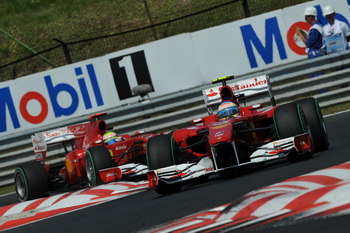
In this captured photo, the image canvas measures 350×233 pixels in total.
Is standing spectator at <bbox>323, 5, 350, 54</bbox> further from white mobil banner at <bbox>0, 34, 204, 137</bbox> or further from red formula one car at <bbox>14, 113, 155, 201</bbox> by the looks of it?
red formula one car at <bbox>14, 113, 155, 201</bbox>

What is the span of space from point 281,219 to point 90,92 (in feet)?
37.6

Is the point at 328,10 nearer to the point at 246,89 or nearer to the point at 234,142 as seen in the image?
the point at 246,89

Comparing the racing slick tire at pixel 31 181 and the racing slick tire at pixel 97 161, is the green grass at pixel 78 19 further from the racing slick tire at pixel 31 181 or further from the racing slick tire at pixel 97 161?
the racing slick tire at pixel 97 161

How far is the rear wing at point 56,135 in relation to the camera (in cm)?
1377

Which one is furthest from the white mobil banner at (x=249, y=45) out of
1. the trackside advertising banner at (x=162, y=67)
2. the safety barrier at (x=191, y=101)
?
the safety barrier at (x=191, y=101)

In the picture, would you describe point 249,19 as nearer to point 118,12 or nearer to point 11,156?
point 11,156

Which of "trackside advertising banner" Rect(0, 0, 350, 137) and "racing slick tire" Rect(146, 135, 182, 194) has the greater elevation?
"trackside advertising banner" Rect(0, 0, 350, 137)

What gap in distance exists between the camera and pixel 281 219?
250 inches

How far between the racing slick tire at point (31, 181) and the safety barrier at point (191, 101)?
289 centimetres

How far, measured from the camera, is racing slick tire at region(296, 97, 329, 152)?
10.6 metres

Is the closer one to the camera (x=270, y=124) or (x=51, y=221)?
(x=51, y=221)

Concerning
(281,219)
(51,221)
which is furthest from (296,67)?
(281,219)

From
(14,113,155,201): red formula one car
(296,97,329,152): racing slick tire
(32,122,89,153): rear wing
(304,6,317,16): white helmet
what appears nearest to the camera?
(296,97,329,152): racing slick tire

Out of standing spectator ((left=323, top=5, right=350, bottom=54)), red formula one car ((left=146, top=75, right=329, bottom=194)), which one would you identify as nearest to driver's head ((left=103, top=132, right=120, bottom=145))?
red formula one car ((left=146, top=75, right=329, bottom=194))
